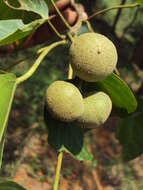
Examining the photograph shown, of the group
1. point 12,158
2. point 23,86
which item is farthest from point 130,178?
point 23,86

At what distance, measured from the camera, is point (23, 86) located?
3129 millimetres

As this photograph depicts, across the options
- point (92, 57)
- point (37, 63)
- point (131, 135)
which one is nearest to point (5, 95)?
point (37, 63)

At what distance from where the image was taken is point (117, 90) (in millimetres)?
996

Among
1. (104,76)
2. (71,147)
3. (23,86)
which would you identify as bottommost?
(71,147)

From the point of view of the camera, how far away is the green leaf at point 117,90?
97cm

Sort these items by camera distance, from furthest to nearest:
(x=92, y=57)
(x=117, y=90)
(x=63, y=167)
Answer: (x=63, y=167) → (x=117, y=90) → (x=92, y=57)

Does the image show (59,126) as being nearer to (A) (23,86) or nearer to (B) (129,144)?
(B) (129,144)

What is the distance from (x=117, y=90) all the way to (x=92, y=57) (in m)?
0.14

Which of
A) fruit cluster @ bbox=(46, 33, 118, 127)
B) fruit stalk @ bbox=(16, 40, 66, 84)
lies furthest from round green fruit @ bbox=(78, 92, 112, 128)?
fruit stalk @ bbox=(16, 40, 66, 84)

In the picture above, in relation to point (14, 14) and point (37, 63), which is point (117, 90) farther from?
point (14, 14)

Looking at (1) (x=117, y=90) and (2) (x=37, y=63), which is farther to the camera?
(1) (x=117, y=90)

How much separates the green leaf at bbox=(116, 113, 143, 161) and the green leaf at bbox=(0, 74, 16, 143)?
0.56 m

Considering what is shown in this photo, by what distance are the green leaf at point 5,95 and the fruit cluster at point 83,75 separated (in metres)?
0.13

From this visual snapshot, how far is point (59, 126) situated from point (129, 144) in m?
0.39
